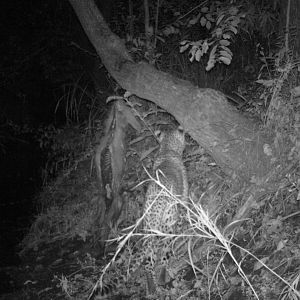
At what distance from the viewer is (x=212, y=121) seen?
4.39m

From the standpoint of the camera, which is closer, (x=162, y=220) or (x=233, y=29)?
(x=162, y=220)

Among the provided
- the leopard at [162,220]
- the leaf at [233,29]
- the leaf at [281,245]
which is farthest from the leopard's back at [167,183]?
the leaf at [233,29]

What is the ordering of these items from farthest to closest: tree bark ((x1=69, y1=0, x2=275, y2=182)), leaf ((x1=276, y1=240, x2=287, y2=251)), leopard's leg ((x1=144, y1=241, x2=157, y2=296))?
tree bark ((x1=69, y1=0, x2=275, y2=182))
leopard's leg ((x1=144, y1=241, x2=157, y2=296))
leaf ((x1=276, y1=240, x2=287, y2=251))

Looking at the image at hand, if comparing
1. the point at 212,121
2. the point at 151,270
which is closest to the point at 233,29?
the point at 212,121

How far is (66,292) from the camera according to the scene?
446cm

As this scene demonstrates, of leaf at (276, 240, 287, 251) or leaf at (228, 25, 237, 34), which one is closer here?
leaf at (276, 240, 287, 251)

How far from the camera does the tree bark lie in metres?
4.22

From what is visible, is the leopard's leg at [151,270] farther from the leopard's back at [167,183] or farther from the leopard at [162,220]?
the leopard's back at [167,183]

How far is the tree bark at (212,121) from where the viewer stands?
422cm

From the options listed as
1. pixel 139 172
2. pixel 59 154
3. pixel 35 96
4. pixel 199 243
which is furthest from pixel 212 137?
pixel 35 96

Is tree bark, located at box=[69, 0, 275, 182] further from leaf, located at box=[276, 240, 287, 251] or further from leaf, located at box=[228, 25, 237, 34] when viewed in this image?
leaf, located at box=[276, 240, 287, 251]

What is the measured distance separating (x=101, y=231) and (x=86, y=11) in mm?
2635

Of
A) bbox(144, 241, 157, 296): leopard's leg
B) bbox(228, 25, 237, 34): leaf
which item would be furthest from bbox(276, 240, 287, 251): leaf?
bbox(228, 25, 237, 34): leaf

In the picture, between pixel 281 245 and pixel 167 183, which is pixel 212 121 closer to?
pixel 167 183
